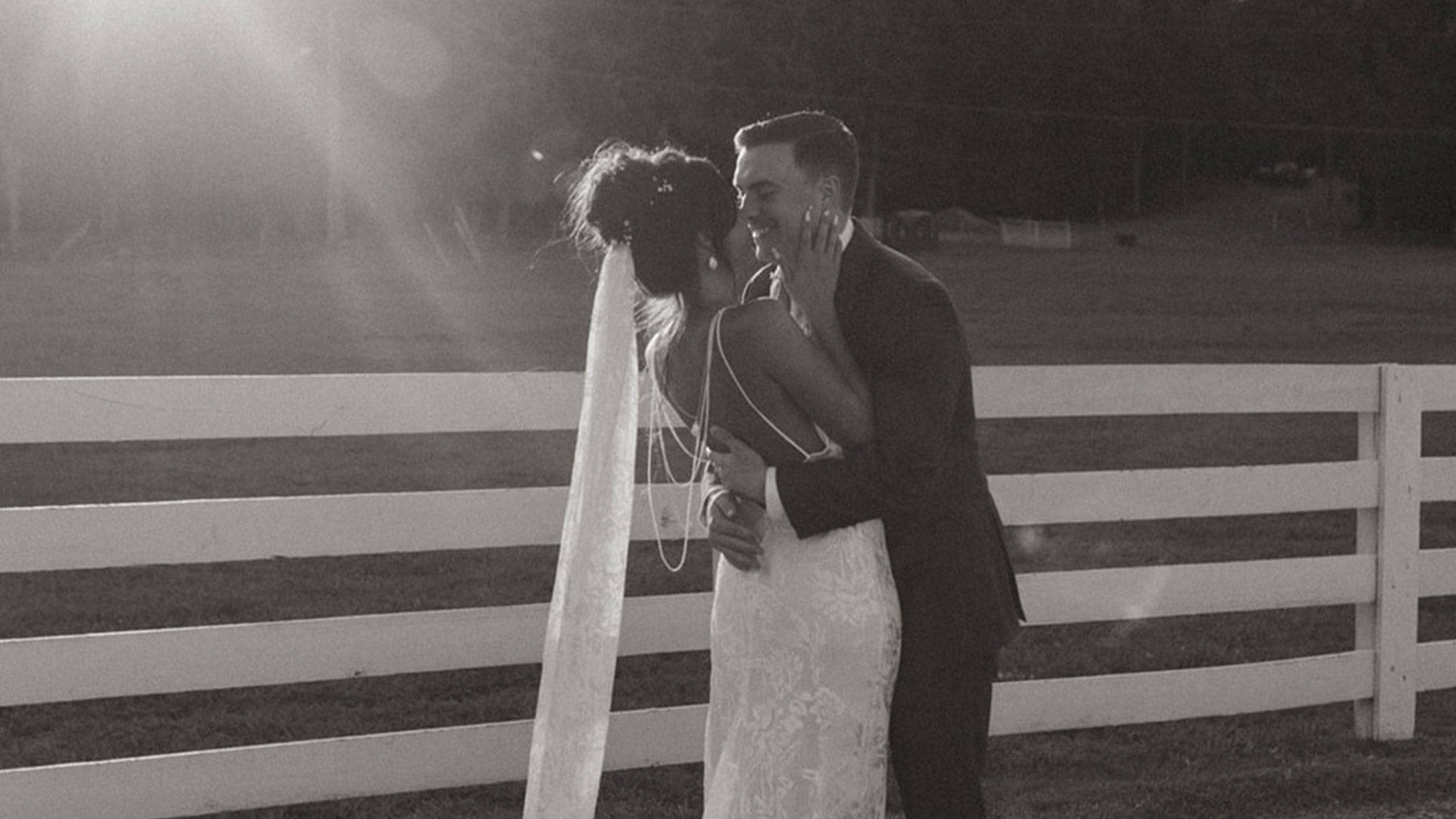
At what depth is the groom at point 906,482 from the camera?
13.2ft

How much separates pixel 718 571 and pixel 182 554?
2085 millimetres

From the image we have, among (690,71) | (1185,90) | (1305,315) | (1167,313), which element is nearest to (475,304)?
(1167,313)

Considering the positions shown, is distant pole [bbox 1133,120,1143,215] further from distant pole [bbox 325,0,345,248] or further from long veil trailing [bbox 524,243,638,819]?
long veil trailing [bbox 524,243,638,819]

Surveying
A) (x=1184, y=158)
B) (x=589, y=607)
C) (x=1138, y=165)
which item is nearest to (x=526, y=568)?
(x=589, y=607)

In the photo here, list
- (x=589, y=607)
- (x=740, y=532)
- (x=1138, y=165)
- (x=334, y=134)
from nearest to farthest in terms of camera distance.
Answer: (x=740, y=532) → (x=589, y=607) → (x=334, y=134) → (x=1138, y=165)

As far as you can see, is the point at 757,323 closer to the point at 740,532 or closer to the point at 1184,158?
the point at 740,532

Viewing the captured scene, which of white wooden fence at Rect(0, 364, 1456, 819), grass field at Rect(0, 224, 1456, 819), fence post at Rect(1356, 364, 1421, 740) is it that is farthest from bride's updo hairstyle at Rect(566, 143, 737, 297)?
fence post at Rect(1356, 364, 1421, 740)

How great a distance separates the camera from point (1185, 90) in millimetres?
96375

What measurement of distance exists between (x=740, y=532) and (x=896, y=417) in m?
0.42

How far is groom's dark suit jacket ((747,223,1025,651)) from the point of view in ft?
13.1

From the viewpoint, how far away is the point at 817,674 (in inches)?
162

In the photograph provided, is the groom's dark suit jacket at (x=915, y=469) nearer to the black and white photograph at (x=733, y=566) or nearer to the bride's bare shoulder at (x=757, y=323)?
the black and white photograph at (x=733, y=566)

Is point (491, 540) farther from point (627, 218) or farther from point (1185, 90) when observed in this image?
point (1185, 90)

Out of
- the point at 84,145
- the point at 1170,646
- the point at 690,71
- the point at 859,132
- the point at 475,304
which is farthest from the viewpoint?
the point at 859,132
